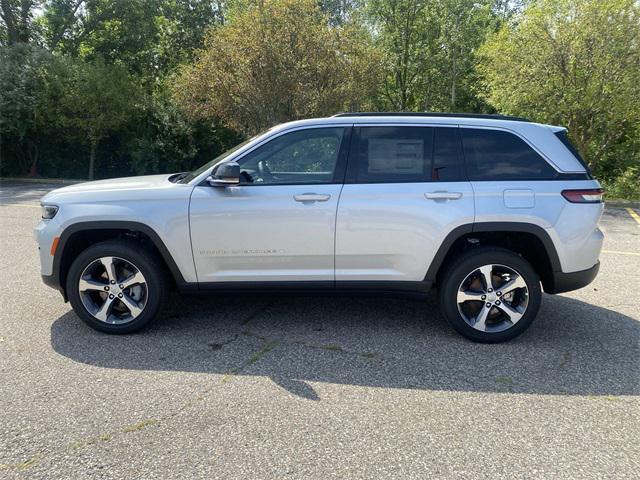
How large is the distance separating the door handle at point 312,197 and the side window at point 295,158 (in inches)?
6.2

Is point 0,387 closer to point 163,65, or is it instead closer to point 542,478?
point 542,478

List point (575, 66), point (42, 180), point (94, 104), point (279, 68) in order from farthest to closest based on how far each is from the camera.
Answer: point (42, 180), point (94, 104), point (279, 68), point (575, 66)

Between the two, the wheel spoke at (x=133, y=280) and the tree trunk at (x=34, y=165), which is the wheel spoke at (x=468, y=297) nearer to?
the wheel spoke at (x=133, y=280)

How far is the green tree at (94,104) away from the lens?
18031mm

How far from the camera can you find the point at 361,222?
3.82 m

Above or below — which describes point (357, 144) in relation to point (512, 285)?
above

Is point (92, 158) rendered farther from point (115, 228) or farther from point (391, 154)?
point (391, 154)

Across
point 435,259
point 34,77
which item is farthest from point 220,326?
point 34,77

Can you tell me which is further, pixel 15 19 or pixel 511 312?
pixel 15 19

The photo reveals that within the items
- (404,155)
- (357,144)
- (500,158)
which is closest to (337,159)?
(357,144)

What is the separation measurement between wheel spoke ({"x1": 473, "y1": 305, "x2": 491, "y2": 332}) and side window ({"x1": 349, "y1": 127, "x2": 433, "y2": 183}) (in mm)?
1171

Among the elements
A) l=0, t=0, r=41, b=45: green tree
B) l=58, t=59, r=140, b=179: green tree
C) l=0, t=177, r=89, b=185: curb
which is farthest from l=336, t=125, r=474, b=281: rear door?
l=0, t=0, r=41, b=45: green tree

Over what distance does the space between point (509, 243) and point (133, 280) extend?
10.5 feet

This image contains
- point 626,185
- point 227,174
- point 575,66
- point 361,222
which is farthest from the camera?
point 626,185
